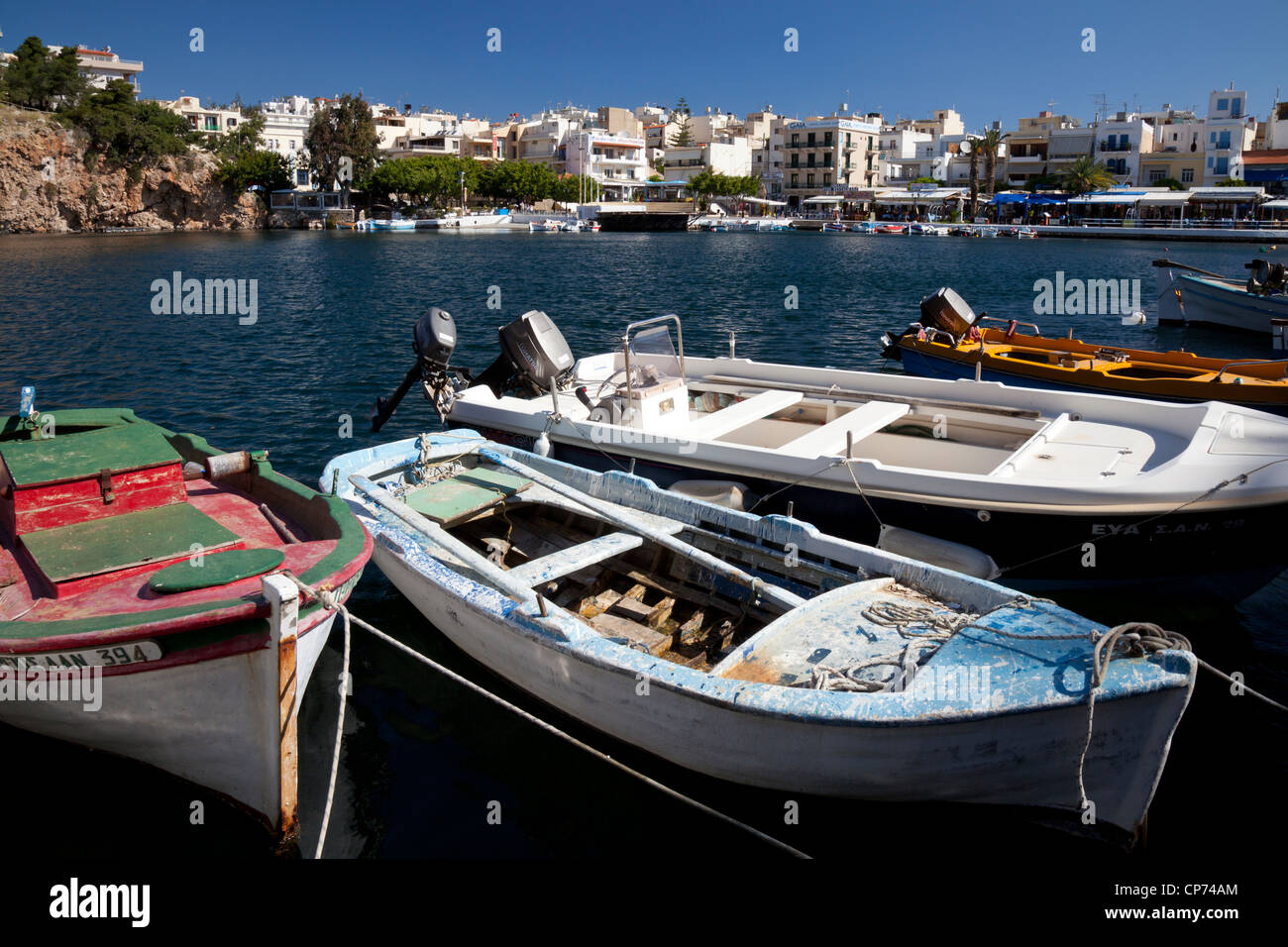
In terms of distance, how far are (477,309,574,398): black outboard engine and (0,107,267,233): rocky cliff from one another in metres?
93.5

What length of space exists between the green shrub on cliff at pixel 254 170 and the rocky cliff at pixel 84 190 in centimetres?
→ 147

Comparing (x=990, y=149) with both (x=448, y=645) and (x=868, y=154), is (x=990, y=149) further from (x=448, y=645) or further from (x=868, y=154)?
(x=448, y=645)

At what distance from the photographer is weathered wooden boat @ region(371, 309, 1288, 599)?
8641 millimetres

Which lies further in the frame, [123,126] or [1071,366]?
[123,126]

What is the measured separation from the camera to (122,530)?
22.5 feet

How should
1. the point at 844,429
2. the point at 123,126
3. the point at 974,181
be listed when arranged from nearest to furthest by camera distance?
1. the point at 844,429
2. the point at 123,126
3. the point at 974,181

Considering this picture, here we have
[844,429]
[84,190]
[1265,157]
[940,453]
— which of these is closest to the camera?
[844,429]


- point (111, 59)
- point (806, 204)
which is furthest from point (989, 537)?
point (111, 59)

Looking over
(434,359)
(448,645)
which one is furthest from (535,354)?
(448,645)

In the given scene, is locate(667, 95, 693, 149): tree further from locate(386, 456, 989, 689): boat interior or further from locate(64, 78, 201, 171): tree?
locate(386, 456, 989, 689): boat interior

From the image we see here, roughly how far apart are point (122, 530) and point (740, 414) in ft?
23.4

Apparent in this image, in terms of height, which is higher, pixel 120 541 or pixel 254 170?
pixel 254 170

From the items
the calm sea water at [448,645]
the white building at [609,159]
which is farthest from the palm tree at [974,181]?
the calm sea water at [448,645]
